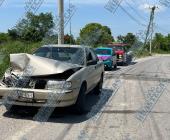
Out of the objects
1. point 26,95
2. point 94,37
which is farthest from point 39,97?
point 94,37

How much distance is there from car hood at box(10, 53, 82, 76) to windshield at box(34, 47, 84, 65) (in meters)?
0.71

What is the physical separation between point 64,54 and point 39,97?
7.61ft

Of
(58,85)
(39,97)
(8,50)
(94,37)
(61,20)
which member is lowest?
(39,97)

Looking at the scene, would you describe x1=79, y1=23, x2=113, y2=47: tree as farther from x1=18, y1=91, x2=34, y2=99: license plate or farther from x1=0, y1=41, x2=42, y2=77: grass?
x1=18, y1=91, x2=34, y2=99: license plate

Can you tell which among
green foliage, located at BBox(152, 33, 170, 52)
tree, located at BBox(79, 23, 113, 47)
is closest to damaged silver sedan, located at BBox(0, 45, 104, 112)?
tree, located at BBox(79, 23, 113, 47)

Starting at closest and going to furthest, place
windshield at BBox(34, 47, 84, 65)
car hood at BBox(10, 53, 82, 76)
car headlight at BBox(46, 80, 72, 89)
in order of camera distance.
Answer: car headlight at BBox(46, 80, 72, 89) → car hood at BBox(10, 53, 82, 76) → windshield at BBox(34, 47, 84, 65)

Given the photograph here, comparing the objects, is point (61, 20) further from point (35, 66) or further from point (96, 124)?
point (96, 124)

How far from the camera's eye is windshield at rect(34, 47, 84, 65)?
955 cm

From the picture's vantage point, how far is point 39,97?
7.73 m

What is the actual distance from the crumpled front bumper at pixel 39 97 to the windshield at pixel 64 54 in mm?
1723

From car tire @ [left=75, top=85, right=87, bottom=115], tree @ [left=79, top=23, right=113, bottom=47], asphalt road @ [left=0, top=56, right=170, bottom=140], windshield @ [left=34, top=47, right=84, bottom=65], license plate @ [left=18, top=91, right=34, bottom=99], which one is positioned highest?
tree @ [left=79, top=23, right=113, bottom=47]

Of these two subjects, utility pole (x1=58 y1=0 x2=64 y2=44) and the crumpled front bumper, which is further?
utility pole (x1=58 y1=0 x2=64 y2=44)

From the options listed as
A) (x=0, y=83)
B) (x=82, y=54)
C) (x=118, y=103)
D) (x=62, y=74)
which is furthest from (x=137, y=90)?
(x=0, y=83)

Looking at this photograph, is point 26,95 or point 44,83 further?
point 44,83
